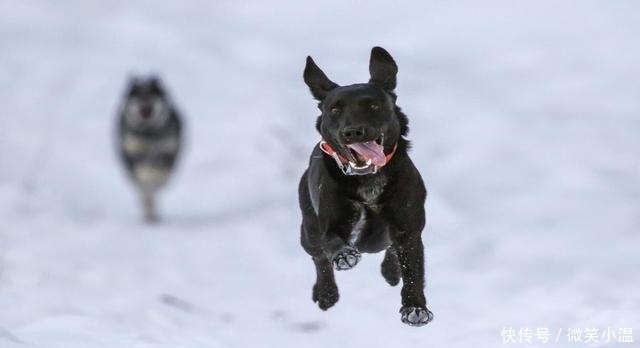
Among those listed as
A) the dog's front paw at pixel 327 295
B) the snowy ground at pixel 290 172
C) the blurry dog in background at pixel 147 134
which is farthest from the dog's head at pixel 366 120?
the blurry dog in background at pixel 147 134

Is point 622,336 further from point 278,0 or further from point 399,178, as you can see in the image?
point 278,0

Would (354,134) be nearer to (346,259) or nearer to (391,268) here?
(346,259)

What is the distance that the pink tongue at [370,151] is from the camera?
19.1ft

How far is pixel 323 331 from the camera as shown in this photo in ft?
29.3

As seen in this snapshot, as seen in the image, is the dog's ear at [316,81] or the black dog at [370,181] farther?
the dog's ear at [316,81]

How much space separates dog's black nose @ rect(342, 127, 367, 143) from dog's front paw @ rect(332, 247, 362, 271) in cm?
61

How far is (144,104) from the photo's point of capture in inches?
605

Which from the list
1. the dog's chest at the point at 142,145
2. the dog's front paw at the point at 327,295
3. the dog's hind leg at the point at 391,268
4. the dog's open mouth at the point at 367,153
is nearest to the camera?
the dog's open mouth at the point at 367,153

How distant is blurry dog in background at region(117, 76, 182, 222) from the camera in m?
15.4

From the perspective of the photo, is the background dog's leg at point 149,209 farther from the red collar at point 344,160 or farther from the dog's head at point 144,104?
the red collar at point 344,160

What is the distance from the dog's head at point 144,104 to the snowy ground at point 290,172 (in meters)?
1.14

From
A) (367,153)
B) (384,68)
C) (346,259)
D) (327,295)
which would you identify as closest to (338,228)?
(346,259)

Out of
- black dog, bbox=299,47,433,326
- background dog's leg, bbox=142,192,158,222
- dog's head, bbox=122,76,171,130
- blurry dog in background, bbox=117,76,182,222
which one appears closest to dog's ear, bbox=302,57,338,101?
black dog, bbox=299,47,433,326

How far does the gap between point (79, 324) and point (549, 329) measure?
296 centimetres
